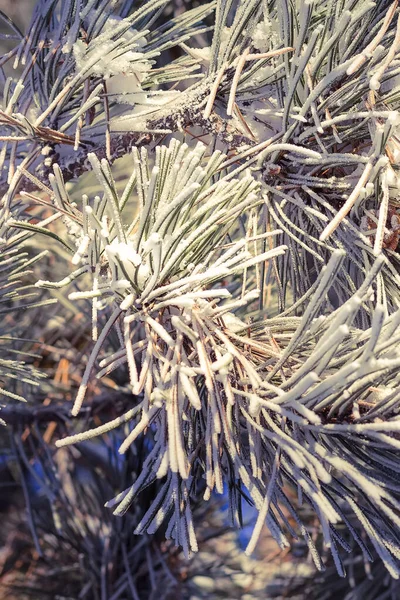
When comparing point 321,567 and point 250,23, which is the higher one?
point 250,23

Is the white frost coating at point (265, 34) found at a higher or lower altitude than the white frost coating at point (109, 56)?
higher

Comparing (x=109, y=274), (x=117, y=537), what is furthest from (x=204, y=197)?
(x=117, y=537)

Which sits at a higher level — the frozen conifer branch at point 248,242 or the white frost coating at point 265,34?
the white frost coating at point 265,34

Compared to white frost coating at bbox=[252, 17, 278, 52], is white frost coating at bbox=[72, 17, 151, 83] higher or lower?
lower

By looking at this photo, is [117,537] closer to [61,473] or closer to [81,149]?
[61,473]

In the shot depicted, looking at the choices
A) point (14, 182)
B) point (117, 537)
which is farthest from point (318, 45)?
point (117, 537)

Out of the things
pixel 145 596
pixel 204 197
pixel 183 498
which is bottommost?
pixel 145 596

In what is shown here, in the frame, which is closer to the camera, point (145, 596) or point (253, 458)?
point (253, 458)

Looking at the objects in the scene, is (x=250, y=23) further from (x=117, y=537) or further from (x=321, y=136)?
(x=117, y=537)
